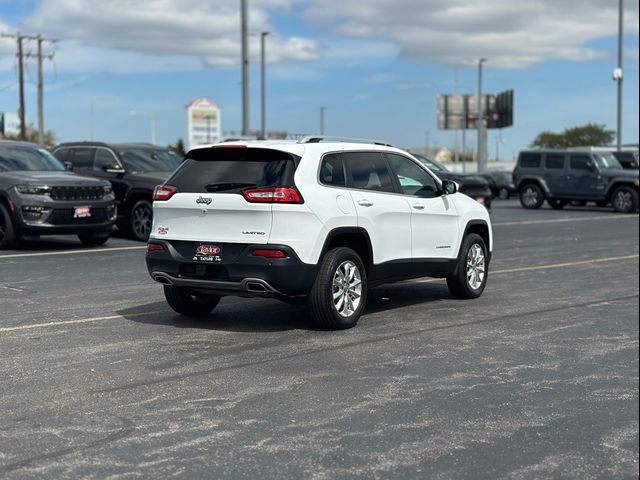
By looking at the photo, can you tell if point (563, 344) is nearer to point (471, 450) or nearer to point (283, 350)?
point (283, 350)

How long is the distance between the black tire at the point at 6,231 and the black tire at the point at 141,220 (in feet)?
8.78

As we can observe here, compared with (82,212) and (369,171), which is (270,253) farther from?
(82,212)

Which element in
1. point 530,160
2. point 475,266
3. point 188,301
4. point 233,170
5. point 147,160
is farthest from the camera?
point 530,160

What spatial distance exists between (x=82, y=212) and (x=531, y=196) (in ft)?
67.5

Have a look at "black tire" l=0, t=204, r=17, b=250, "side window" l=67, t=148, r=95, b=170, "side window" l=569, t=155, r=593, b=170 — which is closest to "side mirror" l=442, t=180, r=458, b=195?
"black tire" l=0, t=204, r=17, b=250

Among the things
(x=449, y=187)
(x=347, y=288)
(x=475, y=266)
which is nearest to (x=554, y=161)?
(x=475, y=266)

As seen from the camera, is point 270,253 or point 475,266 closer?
point 270,253

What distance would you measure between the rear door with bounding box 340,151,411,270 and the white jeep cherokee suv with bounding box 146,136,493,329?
0.04ft

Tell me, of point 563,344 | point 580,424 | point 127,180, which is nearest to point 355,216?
point 563,344

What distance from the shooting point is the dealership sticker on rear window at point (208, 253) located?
8.25m

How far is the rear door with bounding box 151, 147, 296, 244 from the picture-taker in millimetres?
8133

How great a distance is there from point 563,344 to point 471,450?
3.19m

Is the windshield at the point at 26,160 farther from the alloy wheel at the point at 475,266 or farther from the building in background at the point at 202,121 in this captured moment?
the building in background at the point at 202,121

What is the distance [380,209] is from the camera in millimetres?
9039
